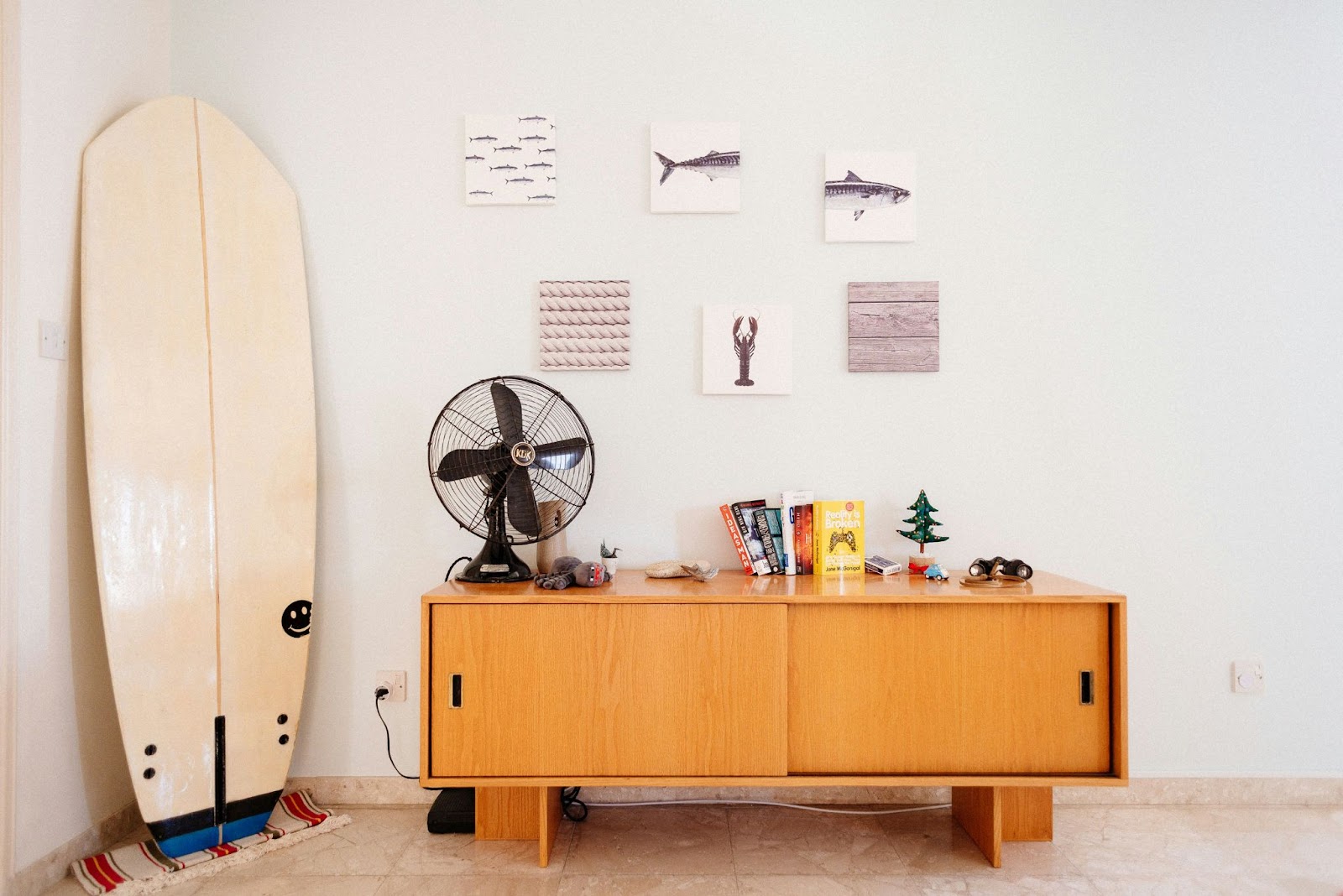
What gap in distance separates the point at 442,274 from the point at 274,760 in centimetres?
162

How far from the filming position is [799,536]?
216 centimetres

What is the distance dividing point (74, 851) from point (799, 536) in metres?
2.23

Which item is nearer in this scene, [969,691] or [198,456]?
[969,691]

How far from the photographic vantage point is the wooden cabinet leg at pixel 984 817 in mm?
1941

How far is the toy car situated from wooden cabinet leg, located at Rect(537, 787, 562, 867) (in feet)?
4.51

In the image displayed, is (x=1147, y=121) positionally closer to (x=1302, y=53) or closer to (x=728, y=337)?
(x=1302, y=53)

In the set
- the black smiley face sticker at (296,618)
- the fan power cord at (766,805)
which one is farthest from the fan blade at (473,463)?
the fan power cord at (766,805)

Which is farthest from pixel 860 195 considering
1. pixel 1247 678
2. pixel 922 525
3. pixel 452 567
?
pixel 1247 678

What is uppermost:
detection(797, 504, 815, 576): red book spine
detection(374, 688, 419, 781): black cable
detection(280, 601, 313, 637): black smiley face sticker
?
detection(797, 504, 815, 576): red book spine

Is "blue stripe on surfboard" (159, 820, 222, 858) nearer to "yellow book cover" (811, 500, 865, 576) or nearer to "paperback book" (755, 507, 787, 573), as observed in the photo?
"paperback book" (755, 507, 787, 573)

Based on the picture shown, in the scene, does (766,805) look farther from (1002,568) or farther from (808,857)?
(1002,568)

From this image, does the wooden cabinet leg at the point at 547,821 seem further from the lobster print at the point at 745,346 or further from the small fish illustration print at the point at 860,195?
the small fish illustration print at the point at 860,195

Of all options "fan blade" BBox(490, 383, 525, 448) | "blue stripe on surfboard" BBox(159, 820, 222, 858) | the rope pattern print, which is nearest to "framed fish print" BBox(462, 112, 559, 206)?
the rope pattern print

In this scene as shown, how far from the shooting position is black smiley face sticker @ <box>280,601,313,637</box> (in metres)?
2.18
